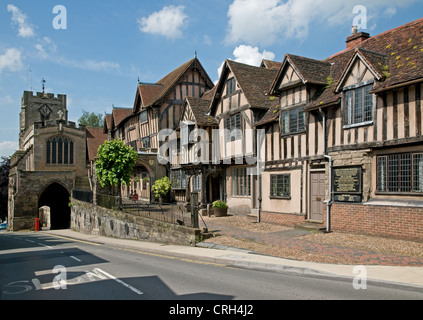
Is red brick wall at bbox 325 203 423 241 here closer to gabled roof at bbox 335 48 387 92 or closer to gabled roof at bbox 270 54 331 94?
gabled roof at bbox 335 48 387 92

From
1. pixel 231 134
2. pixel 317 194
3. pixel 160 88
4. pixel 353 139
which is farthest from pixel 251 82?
pixel 160 88

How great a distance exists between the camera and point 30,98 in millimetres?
63469

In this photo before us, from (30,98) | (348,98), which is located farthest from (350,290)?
(30,98)

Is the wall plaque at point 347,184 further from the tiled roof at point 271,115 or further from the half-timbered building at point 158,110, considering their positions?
the half-timbered building at point 158,110

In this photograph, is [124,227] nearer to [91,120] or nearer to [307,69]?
[307,69]

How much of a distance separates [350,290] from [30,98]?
6701 centimetres

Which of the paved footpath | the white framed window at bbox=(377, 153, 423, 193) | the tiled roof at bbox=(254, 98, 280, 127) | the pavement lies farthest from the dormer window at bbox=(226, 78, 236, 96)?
the pavement

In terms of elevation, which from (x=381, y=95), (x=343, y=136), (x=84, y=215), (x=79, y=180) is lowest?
(x=84, y=215)

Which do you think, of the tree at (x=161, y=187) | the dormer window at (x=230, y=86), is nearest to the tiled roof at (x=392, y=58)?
the dormer window at (x=230, y=86)

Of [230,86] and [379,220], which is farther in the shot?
[230,86]

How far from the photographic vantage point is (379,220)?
13.3 meters

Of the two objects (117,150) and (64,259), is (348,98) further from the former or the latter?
(117,150)

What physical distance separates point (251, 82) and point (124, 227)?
12033 millimetres

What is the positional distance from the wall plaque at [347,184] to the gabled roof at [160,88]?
69.5 feet
